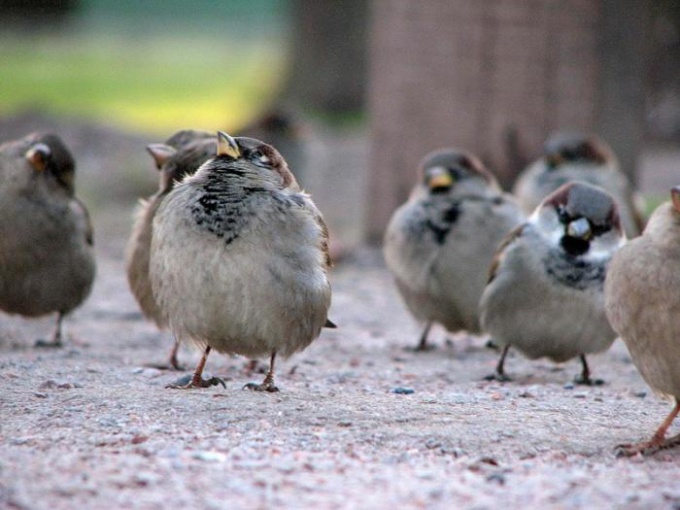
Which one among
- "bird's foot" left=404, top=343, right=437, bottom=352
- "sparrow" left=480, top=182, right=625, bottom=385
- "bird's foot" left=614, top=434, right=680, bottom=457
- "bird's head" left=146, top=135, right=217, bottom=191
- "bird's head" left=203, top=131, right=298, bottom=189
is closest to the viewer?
"bird's foot" left=614, top=434, right=680, bottom=457

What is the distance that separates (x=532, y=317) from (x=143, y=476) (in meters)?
3.07

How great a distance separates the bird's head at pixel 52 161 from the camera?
6.93 metres

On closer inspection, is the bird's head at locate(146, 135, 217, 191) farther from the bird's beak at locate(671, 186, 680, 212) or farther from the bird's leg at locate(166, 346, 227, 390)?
the bird's beak at locate(671, 186, 680, 212)

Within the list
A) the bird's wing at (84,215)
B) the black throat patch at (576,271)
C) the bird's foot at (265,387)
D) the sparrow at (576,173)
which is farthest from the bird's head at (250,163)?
the sparrow at (576,173)

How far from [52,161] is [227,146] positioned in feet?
Answer: 6.55

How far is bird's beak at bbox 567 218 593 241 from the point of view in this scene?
6.39 m

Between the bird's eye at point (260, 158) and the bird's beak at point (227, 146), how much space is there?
3.0 inches

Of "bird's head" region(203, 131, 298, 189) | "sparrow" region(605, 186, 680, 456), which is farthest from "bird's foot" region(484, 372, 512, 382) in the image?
"sparrow" region(605, 186, 680, 456)

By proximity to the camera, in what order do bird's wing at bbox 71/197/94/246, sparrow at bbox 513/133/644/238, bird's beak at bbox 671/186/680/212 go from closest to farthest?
1. bird's beak at bbox 671/186/680/212
2. bird's wing at bbox 71/197/94/246
3. sparrow at bbox 513/133/644/238

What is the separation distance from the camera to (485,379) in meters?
6.54

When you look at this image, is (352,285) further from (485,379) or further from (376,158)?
(485,379)

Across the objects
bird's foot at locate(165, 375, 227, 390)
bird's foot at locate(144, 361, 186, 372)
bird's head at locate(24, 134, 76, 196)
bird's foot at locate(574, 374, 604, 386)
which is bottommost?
bird's foot at locate(144, 361, 186, 372)

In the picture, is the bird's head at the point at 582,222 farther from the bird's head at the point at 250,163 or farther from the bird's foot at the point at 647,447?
the bird's foot at the point at 647,447

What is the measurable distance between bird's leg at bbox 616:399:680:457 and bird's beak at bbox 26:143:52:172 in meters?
3.74
